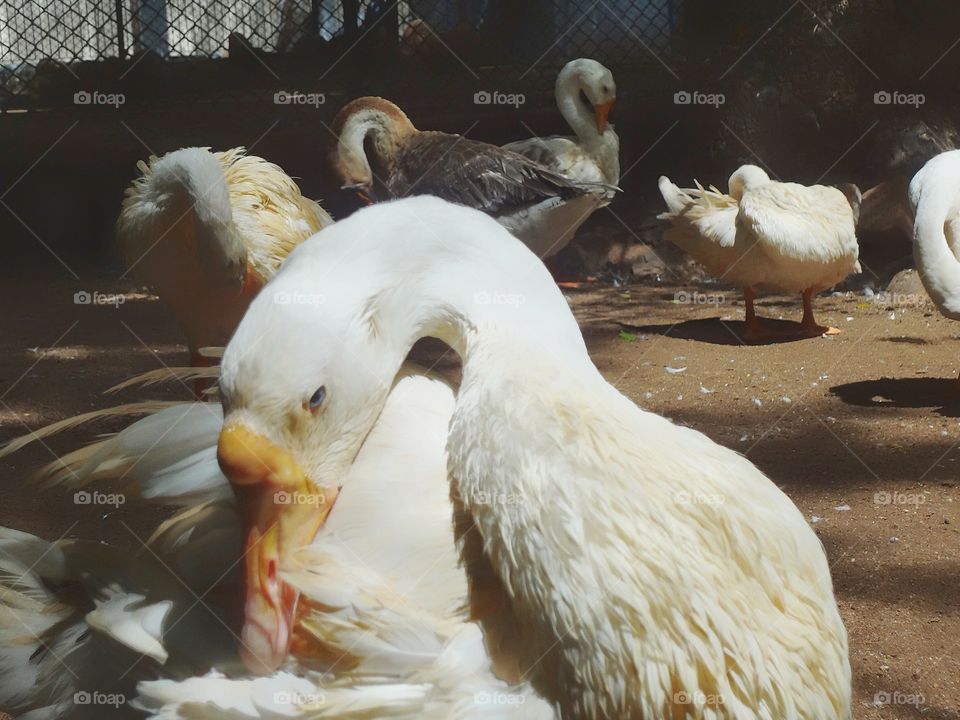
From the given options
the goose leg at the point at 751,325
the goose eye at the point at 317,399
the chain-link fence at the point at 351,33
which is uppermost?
the chain-link fence at the point at 351,33

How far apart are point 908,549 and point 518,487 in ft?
7.48

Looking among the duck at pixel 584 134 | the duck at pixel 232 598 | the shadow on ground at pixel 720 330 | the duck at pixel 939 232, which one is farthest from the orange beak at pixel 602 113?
the duck at pixel 232 598

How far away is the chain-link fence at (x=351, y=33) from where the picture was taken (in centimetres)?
877

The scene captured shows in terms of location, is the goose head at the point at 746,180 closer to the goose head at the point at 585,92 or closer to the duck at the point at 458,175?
the duck at the point at 458,175

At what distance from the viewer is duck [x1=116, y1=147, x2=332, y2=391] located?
12.4 feet

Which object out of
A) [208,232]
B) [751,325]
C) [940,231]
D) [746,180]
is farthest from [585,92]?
[208,232]

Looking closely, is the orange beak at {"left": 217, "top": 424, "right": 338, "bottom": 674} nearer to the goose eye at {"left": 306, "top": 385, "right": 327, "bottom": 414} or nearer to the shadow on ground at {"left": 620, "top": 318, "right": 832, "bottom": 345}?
the goose eye at {"left": 306, "top": 385, "right": 327, "bottom": 414}

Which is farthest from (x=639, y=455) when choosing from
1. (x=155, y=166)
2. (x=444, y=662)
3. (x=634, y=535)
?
(x=155, y=166)

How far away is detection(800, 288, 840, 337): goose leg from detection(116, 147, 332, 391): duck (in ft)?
10.8

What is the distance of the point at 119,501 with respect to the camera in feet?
11.6

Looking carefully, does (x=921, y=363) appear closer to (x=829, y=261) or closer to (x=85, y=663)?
(x=829, y=261)

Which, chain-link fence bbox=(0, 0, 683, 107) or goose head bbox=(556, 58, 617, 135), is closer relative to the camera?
goose head bbox=(556, 58, 617, 135)

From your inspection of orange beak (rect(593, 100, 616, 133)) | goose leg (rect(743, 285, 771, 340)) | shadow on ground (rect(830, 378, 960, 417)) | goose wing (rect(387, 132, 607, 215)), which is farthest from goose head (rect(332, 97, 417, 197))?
shadow on ground (rect(830, 378, 960, 417))

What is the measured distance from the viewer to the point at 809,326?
6578 mm
